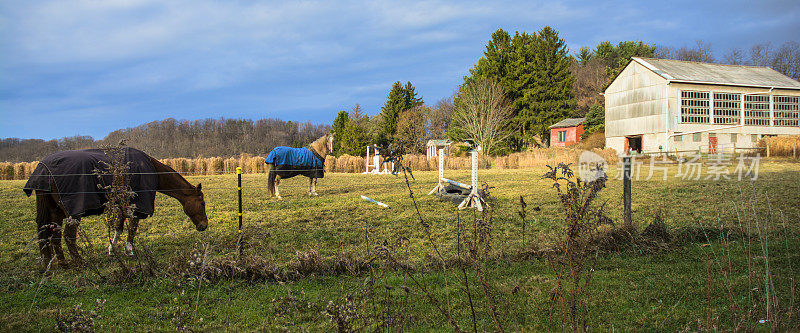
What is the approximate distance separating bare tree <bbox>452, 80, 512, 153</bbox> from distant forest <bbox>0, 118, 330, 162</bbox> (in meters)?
20.0

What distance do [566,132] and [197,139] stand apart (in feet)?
147

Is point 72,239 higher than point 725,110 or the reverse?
the reverse

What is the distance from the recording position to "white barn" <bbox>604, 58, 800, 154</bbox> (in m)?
25.3

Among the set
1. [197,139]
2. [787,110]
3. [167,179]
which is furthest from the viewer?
[197,139]

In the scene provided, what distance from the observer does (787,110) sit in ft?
88.1

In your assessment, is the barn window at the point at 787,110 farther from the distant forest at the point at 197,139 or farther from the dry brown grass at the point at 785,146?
the distant forest at the point at 197,139

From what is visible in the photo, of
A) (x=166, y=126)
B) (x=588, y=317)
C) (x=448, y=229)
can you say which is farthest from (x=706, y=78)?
(x=166, y=126)

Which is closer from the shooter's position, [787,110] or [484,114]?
[787,110]

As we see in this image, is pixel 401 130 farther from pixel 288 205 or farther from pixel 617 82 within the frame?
pixel 288 205

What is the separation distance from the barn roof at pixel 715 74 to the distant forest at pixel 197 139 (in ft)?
116

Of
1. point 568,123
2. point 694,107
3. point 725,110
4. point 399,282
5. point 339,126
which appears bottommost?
point 399,282

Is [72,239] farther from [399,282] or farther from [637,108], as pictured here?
[637,108]

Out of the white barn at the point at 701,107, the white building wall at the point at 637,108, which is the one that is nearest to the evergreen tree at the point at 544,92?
the white building wall at the point at 637,108

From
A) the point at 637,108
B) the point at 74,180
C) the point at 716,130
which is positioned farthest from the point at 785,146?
the point at 74,180
